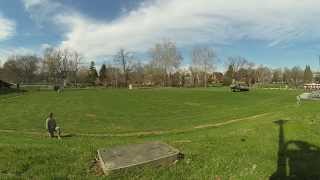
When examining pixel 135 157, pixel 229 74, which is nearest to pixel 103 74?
→ pixel 229 74

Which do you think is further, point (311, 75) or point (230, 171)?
point (311, 75)

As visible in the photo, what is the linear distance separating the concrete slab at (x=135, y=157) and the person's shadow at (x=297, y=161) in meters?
2.42

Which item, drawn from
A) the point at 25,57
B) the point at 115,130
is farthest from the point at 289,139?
the point at 25,57

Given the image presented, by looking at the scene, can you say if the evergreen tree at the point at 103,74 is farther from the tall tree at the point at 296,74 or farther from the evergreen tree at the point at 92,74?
the tall tree at the point at 296,74

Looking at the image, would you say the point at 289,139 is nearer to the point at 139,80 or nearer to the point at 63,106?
the point at 63,106

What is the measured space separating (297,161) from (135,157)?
13.2 ft

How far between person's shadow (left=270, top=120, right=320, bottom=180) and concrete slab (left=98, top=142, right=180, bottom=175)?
2.42 m

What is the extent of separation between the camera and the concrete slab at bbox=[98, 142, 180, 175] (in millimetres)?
8633

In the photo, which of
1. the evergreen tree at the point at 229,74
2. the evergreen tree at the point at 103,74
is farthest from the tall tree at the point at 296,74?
the evergreen tree at the point at 103,74

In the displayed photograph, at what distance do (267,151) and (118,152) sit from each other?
410 centimetres

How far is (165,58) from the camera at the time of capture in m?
136

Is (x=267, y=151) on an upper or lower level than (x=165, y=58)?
lower

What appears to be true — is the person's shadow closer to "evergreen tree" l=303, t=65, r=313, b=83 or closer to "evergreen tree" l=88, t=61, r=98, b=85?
"evergreen tree" l=88, t=61, r=98, b=85

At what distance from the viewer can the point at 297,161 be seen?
9711 millimetres
